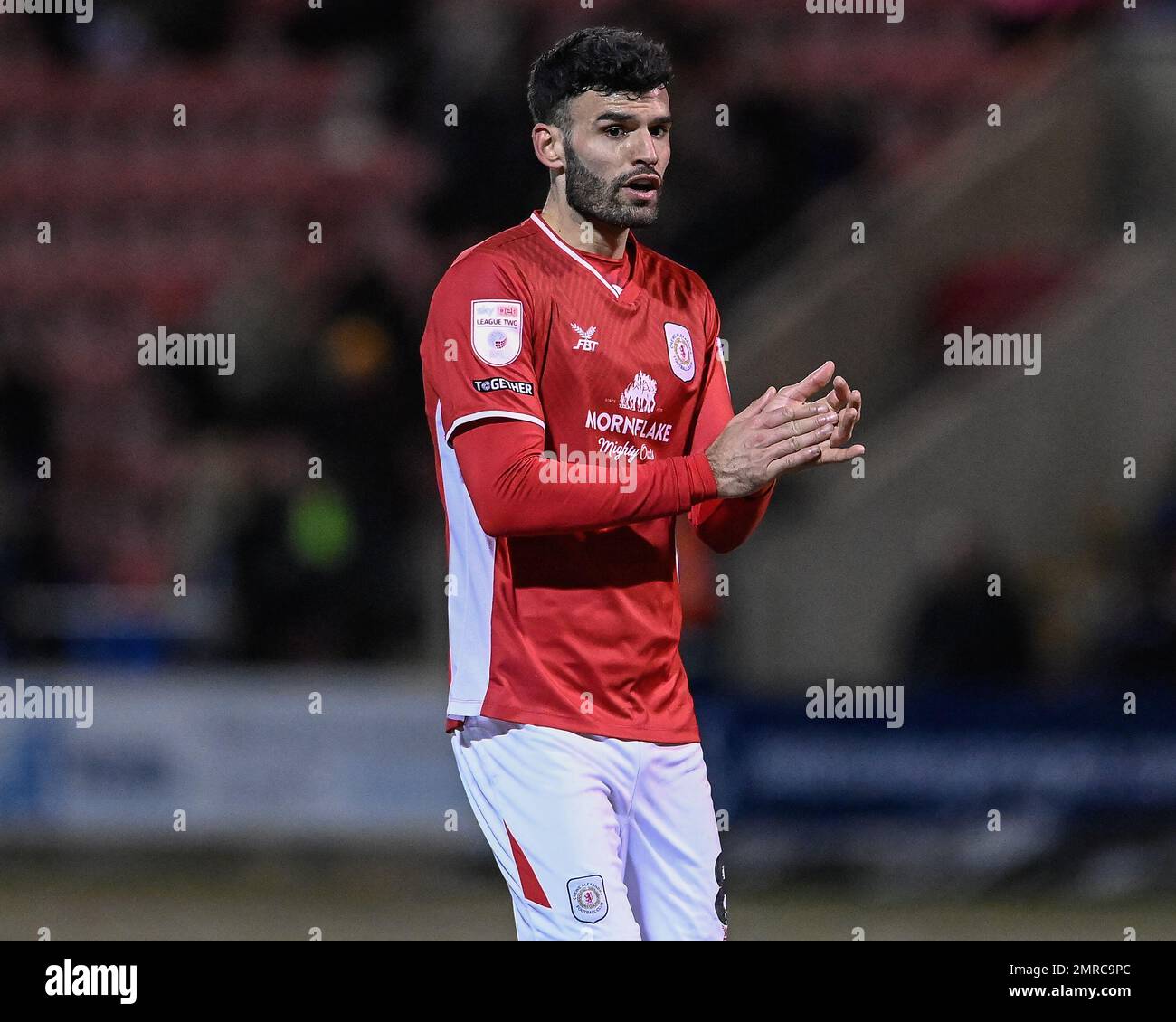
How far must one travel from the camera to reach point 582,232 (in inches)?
153

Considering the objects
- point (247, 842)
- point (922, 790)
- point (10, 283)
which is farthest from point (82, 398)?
point (922, 790)

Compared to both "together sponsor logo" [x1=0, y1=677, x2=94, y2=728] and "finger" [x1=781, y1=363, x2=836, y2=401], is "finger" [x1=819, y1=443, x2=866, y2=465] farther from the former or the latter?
"together sponsor logo" [x1=0, y1=677, x2=94, y2=728]

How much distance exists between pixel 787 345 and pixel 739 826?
137 inches

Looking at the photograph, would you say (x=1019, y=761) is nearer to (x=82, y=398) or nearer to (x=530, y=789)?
(x=530, y=789)

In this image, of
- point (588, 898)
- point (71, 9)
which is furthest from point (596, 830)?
point (71, 9)

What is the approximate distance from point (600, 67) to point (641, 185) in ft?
0.91

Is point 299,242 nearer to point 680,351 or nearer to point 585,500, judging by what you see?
point 680,351

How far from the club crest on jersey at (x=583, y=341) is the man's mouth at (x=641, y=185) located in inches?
12.7

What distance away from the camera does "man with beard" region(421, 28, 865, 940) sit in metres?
3.59

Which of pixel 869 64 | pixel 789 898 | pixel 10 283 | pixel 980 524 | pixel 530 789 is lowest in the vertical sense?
pixel 789 898

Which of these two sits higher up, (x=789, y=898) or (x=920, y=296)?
(x=920, y=296)

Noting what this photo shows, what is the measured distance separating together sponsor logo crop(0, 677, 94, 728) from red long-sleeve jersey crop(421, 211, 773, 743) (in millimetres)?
5327

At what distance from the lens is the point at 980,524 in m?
9.49
